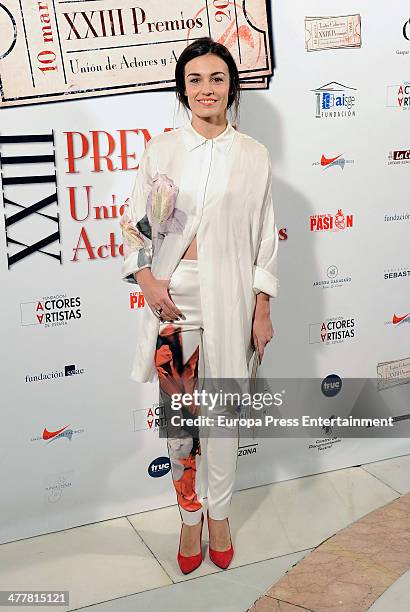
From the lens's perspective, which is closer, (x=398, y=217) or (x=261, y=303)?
(x=261, y=303)

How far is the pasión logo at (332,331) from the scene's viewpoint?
3.59 meters

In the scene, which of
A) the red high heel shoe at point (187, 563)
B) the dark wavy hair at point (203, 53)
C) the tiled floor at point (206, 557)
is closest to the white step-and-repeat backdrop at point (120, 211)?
the tiled floor at point (206, 557)

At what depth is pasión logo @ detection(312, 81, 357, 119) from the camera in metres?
3.37

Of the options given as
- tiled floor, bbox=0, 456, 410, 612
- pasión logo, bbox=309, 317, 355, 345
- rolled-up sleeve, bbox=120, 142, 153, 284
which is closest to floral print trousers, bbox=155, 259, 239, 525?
rolled-up sleeve, bbox=120, 142, 153, 284

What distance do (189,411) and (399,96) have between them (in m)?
1.51

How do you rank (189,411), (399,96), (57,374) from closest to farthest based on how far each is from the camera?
(189,411) < (57,374) < (399,96)

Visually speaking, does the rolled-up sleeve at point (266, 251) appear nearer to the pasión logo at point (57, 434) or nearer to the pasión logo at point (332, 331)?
the pasión logo at point (332, 331)

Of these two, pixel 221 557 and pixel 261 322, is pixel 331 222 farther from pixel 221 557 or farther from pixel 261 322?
pixel 221 557

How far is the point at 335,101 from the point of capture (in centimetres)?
340

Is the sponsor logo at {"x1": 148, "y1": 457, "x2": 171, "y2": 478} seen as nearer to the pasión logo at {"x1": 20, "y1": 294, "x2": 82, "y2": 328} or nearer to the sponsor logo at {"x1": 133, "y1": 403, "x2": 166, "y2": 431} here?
the sponsor logo at {"x1": 133, "y1": 403, "x2": 166, "y2": 431}

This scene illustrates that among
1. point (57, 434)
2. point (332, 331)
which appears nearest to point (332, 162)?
point (332, 331)

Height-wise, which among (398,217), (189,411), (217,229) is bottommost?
(189,411)

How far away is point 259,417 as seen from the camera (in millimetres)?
3582

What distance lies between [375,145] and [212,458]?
4.59ft
